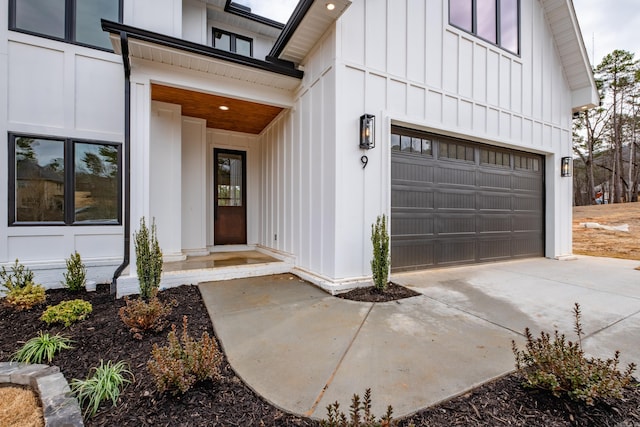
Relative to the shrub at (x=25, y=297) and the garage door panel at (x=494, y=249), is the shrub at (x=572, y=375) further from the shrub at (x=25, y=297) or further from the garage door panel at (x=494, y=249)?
the shrub at (x=25, y=297)

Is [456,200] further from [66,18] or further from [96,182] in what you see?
[66,18]

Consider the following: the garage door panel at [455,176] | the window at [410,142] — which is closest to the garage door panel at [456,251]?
the garage door panel at [455,176]

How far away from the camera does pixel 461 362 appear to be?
2.20 meters

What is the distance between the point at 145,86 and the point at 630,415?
19.2 ft

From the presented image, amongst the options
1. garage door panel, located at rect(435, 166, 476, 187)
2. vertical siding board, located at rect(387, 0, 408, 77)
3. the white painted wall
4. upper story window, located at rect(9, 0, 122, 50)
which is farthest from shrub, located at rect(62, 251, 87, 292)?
garage door panel, located at rect(435, 166, 476, 187)

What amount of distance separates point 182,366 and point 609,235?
13019 mm

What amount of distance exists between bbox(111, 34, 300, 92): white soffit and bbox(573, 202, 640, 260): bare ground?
9.48 metres

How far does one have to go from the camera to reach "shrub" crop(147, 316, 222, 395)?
1.72 m

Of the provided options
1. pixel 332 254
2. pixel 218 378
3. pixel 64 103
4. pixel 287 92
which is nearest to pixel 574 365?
pixel 218 378

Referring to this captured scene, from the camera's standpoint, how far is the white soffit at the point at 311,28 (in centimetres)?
384

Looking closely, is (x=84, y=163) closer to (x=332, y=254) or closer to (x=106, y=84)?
(x=106, y=84)

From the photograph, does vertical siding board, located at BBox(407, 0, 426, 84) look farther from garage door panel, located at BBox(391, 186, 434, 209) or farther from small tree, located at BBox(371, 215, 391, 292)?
small tree, located at BBox(371, 215, 391, 292)

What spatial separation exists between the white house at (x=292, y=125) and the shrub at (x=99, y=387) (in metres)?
2.26

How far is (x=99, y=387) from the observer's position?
1.83 m
